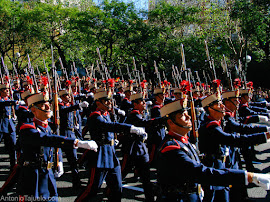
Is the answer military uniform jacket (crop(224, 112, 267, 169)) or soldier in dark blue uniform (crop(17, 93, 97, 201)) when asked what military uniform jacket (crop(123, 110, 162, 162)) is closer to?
military uniform jacket (crop(224, 112, 267, 169))

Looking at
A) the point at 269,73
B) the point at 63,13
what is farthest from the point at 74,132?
the point at 269,73

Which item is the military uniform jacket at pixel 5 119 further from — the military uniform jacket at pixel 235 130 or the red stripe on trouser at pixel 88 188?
the military uniform jacket at pixel 235 130

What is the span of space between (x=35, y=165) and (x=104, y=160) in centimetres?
115

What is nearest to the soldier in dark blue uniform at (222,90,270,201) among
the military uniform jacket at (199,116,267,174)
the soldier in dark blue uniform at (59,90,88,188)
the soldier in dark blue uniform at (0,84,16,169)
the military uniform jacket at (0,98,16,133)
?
the military uniform jacket at (199,116,267,174)

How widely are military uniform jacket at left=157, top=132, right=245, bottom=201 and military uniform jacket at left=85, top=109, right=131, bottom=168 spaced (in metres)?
1.47

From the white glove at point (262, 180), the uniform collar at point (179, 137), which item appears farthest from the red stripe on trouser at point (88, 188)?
the white glove at point (262, 180)

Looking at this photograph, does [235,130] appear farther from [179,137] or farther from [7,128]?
[7,128]

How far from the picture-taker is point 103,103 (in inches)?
211

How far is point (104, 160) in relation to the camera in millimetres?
4613

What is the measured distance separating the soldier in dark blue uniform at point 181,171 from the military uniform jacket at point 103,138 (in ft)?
Result: 4.27

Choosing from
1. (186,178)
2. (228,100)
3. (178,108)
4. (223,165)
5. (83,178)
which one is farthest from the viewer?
(83,178)

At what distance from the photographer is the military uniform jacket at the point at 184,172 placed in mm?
2635

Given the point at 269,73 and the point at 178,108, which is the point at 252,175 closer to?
the point at 178,108

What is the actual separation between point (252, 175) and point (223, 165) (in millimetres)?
1799
